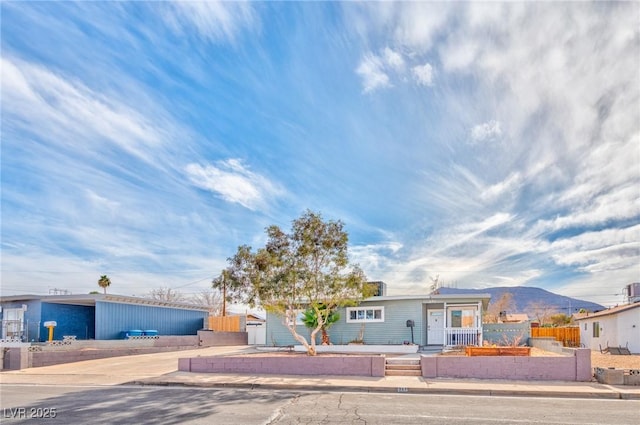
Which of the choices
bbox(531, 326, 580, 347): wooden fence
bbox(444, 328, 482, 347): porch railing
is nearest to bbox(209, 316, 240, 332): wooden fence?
bbox(444, 328, 482, 347): porch railing

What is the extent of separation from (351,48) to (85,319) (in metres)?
22.2

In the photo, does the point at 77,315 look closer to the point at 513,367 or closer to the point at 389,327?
the point at 389,327

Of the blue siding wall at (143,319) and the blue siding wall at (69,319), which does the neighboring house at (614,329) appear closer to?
the blue siding wall at (143,319)

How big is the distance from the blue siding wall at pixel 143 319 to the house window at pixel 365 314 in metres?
13.0

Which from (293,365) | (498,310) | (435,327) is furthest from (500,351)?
(498,310)

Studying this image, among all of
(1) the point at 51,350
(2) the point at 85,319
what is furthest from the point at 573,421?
(2) the point at 85,319

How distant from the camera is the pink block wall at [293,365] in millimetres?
14914

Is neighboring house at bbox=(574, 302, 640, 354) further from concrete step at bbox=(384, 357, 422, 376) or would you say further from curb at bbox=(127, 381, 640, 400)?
curb at bbox=(127, 381, 640, 400)

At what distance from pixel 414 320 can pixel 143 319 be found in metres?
16.5

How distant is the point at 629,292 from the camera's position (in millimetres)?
34312

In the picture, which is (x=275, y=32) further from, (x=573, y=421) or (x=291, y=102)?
(x=573, y=421)

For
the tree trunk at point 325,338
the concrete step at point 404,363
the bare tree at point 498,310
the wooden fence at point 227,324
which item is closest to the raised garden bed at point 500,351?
the concrete step at point 404,363

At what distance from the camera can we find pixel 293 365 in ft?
50.5

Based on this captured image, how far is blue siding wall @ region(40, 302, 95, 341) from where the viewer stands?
82.9 ft
